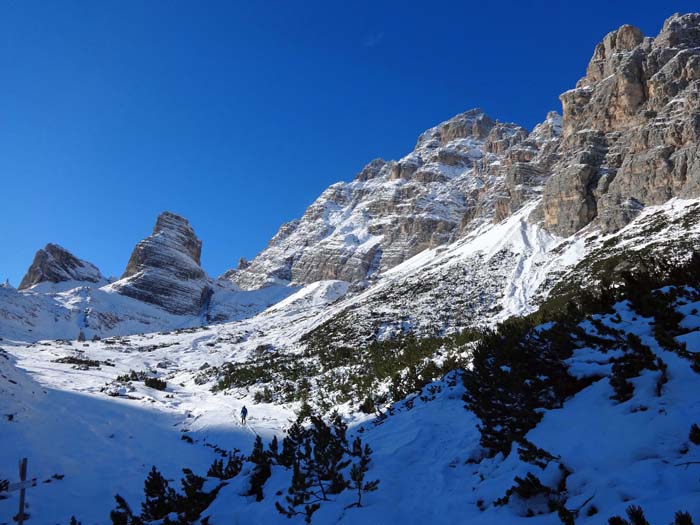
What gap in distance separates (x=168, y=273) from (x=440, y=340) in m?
96.4

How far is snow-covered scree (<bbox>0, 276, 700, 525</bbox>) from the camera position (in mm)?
3664

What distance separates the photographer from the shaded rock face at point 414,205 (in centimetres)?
10000

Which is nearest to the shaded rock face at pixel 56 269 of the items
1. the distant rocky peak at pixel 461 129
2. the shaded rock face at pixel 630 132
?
the shaded rock face at pixel 630 132

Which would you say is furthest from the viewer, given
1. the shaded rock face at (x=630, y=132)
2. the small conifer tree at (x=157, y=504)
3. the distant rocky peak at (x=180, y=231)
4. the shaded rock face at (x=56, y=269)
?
the distant rocky peak at (x=180, y=231)

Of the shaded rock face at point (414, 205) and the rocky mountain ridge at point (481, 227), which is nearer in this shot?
the rocky mountain ridge at point (481, 227)

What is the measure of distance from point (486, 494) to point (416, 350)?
25.3 metres

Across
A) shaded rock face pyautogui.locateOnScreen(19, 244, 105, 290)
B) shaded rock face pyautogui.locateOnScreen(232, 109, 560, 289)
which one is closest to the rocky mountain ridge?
shaded rock face pyautogui.locateOnScreen(232, 109, 560, 289)

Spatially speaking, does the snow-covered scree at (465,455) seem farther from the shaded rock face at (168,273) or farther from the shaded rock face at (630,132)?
the shaded rock face at (168,273)

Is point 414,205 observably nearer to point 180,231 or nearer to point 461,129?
point 461,129

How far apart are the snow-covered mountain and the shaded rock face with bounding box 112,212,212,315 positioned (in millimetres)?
488

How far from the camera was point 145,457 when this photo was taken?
13.0 meters

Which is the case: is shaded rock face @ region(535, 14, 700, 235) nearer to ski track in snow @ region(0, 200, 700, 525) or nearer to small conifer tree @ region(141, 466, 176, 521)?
ski track in snow @ region(0, 200, 700, 525)

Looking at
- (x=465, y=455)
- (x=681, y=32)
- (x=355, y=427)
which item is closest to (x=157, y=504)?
(x=465, y=455)

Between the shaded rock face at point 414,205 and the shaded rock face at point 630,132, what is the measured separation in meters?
15.0
